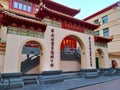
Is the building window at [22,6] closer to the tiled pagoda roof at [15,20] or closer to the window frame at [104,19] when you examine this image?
the tiled pagoda roof at [15,20]

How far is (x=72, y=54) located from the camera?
14.2m

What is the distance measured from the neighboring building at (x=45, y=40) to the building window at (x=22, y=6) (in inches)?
138

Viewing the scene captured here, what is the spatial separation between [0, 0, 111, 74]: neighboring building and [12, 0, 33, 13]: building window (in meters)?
3.51

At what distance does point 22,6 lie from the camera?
57.6 ft

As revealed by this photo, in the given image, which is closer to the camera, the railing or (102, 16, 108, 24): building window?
the railing

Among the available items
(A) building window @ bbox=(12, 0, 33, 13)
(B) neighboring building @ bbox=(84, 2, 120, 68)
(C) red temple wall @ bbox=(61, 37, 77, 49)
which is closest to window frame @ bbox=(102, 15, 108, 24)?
(B) neighboring building @ bbox=(84, 2, 120, 68)

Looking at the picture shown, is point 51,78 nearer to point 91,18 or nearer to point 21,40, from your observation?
point 21,40

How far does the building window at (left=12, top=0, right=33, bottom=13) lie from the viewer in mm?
17000

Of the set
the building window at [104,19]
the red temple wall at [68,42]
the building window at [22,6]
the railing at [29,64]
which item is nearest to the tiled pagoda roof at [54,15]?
the railing at [29,64]

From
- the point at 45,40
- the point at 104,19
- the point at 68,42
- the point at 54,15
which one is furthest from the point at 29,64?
the point at 104,19

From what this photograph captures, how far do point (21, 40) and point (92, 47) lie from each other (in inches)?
313

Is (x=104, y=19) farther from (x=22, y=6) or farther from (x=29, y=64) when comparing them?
(x=29, y=64)

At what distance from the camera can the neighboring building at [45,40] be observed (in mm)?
7652

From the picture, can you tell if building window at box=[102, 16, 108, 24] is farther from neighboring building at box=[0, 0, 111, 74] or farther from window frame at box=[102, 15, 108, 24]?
neighboring building at box=[0, 0, 111, 74]
